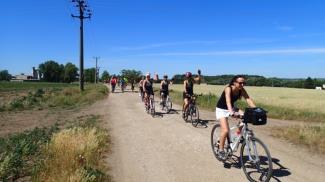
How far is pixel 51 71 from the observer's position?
610 feet

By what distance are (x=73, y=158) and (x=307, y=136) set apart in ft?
22.5

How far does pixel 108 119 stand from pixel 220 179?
10963mm

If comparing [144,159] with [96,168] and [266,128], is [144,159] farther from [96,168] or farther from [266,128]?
[266,128]

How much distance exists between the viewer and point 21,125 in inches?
822

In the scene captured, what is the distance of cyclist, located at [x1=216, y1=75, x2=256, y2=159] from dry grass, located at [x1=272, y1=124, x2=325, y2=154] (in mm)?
3184

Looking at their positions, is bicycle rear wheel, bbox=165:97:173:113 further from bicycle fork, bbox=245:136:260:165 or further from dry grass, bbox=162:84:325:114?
Answer: bicycle fork, bbox=245:136:260:165

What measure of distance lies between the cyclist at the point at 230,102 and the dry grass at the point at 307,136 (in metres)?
3.18

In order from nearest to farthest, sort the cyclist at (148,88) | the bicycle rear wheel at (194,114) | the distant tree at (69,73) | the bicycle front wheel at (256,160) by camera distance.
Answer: the bicycle front wheel at (256,160) → the bicycle rear wheel at (194,114) → the cyclist at (148,88) → the distant tree at (69,73)

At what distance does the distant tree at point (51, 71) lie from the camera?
183825 mm

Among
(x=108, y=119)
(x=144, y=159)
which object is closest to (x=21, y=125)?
(x=108, y=119)

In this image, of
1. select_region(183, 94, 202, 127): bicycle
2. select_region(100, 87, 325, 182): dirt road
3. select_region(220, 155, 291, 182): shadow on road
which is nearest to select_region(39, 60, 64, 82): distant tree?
→ select_region(183, 94, 202, 127): bicycle

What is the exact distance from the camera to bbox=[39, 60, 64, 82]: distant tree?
18382 cm

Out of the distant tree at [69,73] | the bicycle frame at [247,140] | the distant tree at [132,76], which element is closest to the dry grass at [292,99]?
the distant tree at [132,76]

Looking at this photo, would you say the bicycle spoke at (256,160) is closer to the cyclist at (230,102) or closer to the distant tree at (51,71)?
the cyclist at (230,102)
